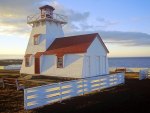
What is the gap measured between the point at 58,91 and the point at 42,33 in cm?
1901

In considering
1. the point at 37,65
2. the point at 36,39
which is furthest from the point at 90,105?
the point at 36,39

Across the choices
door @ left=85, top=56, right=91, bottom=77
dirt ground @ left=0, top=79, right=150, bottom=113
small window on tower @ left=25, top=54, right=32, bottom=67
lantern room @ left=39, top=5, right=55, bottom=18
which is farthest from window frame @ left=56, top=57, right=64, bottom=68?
dirt ground @ left=0, top=79, right=150, bottom=113

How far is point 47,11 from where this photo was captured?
1264 inches

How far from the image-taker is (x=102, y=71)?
29.1m

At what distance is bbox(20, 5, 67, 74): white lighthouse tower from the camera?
31.7 meters

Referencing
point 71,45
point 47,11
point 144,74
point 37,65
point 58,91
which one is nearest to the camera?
point 58,91

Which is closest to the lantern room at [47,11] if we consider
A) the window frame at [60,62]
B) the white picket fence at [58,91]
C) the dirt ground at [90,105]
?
the window frame at [60,62]

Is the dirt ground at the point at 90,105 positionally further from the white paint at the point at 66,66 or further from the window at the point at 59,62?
the window at the point at 59,62

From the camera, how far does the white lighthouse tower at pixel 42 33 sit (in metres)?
31.7

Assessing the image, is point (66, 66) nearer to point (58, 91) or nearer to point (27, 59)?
point (27, 59)

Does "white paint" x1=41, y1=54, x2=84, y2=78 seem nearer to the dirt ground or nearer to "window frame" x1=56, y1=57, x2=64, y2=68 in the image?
"window frame" x1=56, y1=57, x2=64, y2=68

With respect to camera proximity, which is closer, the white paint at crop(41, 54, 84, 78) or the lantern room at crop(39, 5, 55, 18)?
the white paint at crop(41, 54, 84, 78)

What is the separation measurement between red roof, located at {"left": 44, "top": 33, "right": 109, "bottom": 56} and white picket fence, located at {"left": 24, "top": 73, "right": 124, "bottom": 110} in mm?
7633

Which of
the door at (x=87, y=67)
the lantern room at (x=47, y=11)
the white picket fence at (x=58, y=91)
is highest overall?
the lantern room at (x=47, y=11)
